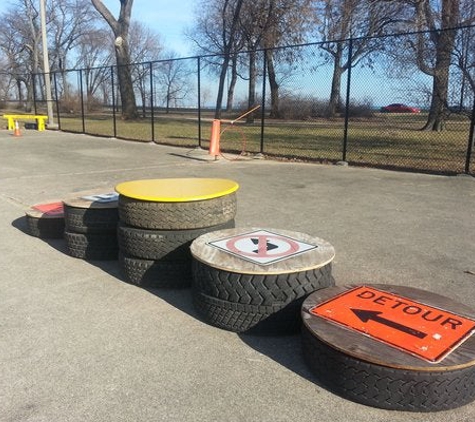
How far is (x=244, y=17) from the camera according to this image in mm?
32500

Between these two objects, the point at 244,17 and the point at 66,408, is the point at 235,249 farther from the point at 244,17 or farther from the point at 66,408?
the point at 244,17

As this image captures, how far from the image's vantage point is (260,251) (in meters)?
3.52

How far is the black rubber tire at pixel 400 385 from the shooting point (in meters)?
2.41

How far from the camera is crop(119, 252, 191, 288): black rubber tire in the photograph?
4.02 meters

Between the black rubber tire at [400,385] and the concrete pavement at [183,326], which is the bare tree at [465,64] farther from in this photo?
the black rubber tire at [400,385]

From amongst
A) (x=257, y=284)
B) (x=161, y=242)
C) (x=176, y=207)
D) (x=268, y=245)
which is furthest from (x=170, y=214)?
(x=257, y=284)

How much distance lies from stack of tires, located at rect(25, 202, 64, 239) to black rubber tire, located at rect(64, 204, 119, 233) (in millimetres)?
821

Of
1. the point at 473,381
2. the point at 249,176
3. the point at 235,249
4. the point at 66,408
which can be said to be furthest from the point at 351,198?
the point at 66,408

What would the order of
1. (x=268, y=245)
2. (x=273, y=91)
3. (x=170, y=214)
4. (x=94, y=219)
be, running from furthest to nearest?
1. (x=273, y=91)
2. (x=94, y=219)
3. (x=170, y=214)
4. (x=268, y=245)

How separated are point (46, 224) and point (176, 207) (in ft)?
7.58

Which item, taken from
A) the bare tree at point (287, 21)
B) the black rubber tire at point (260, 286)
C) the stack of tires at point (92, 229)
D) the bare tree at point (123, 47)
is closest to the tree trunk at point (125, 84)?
the bare tree at point (123, 47)

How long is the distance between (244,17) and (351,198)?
27787mm

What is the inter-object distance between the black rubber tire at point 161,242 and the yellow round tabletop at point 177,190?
27 cm

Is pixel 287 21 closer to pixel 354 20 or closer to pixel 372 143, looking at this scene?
pixel 354 20
